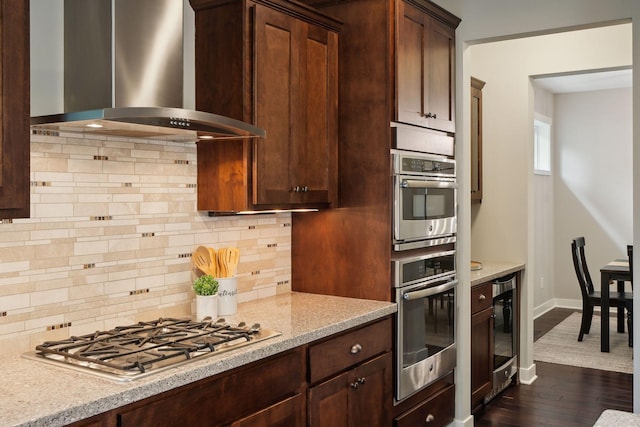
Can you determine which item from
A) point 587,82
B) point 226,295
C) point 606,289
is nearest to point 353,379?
point 226,295

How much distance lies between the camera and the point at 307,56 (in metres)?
3.07

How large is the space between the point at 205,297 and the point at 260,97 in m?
0.89

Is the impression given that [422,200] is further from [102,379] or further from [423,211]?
[102,379]

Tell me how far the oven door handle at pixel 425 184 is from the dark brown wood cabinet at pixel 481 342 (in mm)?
821

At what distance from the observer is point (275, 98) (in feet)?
9.37

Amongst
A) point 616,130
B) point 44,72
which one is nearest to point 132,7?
point 44,72

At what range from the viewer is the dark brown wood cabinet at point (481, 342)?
163 inches

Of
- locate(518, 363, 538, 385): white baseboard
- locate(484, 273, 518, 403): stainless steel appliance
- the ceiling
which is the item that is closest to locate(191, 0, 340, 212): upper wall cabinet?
locate(484, 273, 518, 403): stainless steel appliance

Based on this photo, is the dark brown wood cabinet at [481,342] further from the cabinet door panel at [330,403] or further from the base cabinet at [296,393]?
the cabinet door panel at [330,403]

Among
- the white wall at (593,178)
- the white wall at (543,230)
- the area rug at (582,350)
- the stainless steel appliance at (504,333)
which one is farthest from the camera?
the white wall at (593,178)

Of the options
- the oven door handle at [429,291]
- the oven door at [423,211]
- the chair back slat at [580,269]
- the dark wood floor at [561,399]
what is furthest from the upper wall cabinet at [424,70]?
the chair back slat at [580,269]

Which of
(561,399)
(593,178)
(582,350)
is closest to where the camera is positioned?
(561,399)

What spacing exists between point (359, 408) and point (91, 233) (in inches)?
55.4

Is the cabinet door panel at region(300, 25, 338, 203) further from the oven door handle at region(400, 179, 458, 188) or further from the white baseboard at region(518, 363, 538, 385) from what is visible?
the white baseboard at region(518, 363, 538, 385)
